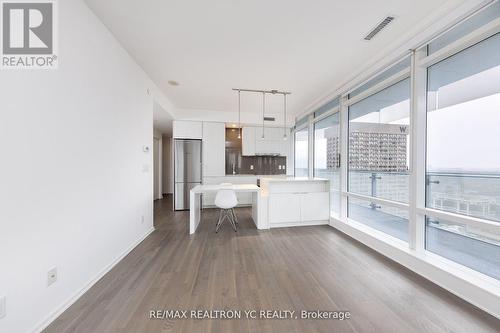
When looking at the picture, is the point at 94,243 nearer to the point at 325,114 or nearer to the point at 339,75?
the point at 339,75

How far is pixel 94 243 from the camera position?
1.99 meters

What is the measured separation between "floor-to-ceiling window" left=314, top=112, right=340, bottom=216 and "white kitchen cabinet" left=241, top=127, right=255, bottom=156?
75.9 inches

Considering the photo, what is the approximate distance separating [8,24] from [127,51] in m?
1.50

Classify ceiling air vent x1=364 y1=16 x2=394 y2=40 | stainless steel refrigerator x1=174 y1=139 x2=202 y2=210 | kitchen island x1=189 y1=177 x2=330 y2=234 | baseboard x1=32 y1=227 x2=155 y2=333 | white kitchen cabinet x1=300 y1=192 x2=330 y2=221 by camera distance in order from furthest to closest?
1. stainless steel refrigerator x1=174 y1=139 x2=202 y2=210
2. white kitchen cabinet x1=300 y1=192 x2=330 y2=221
3. kitchen island x1=189 y1=177 x2=330 y2=234
4. ceiling air vent x1=364 y1=16 x2=394 y2=40
5. baseboard x1=32 y1=227 x2=155 y2=333

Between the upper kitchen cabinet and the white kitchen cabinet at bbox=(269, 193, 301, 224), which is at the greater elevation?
the upper kitchen cabinet

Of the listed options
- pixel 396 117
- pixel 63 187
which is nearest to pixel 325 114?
pixel 396 117

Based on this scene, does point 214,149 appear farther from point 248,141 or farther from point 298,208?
point 298,208

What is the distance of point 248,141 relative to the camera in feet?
19.3

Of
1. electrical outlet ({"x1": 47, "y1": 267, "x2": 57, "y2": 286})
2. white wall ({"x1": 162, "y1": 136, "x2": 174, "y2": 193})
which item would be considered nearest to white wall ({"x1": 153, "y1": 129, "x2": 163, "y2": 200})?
white wall ({"x1": 162, "y1": 136, "x2": 174, "y2": 193})

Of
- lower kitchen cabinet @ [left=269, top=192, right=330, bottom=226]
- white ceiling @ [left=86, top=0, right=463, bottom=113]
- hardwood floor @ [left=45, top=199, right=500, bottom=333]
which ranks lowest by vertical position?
hardwood floor @ [left=45, top=199, right=500, bottom=333]

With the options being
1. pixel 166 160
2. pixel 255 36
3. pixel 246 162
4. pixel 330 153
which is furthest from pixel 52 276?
pixel 166 160

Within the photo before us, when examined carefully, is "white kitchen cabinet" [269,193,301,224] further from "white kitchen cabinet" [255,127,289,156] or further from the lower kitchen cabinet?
"white kitchen cabinet" [255,127,289,156]

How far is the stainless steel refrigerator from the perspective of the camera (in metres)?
5.23

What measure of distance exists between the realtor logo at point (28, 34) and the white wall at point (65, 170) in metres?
0.06
